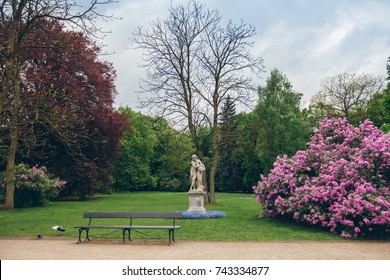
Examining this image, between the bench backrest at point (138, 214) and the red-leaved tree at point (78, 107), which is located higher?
the red-leaved tree at point (78, 107)

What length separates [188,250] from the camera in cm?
1056

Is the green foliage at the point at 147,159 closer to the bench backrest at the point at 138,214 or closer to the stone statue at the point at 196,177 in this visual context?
the stone statue at the point at 196,177

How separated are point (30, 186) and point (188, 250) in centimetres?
1721

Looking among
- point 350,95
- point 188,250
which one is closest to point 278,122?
point 350,95

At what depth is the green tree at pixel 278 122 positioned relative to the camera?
148 feet

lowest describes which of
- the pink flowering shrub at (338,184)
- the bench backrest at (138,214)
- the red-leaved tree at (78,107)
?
the bench backrest at (138,214)

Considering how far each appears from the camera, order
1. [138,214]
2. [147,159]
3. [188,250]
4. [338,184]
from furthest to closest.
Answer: [147,159]
[338,184]
[138,214]
[188,250]

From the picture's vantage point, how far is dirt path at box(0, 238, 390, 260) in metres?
9.61

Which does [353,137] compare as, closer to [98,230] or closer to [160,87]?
[98,230]

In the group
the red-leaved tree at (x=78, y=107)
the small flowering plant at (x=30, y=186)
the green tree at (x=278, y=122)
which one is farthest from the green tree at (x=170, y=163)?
the small flowering plant at (x=30, y=186)

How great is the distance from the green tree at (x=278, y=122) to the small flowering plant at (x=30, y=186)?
82.9 ft

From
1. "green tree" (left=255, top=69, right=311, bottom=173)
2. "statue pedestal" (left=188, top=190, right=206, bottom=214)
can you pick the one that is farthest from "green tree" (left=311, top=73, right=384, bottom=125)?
"statue pedestal" (left=188, top=190, right=206, bottom=214)

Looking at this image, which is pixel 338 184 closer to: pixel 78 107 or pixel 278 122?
pixel 78 107

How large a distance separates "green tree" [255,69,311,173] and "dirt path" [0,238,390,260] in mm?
33229
